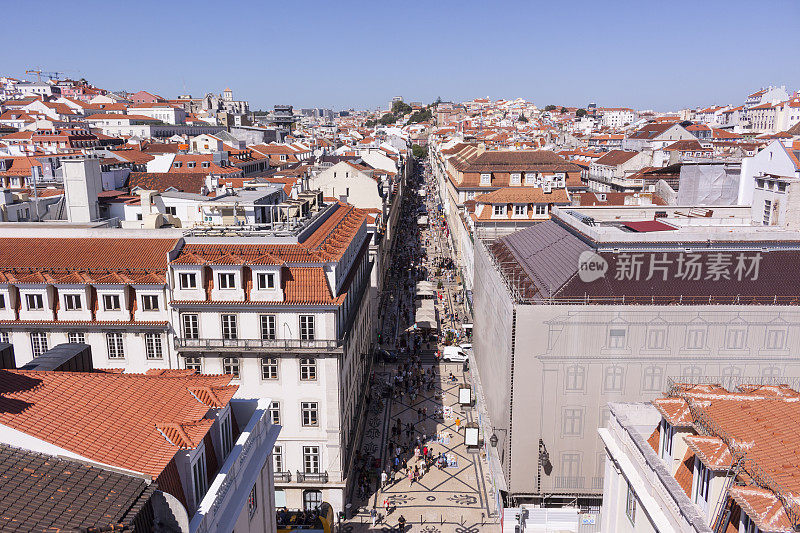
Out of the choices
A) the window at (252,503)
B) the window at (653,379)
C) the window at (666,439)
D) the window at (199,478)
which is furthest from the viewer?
the window at (653,379)

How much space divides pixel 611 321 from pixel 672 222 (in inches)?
543

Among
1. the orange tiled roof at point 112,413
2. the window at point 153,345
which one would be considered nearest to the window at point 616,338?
the orange tiled roof at point 112,413

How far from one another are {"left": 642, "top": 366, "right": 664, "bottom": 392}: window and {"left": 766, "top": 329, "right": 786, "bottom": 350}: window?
181 inches

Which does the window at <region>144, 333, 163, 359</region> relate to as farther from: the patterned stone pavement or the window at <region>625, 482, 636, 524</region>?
the window at <region>625, 482, 636, 524</region>

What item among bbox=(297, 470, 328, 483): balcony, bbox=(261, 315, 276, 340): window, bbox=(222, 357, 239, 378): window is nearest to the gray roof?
bbox=(261, 315, 276, 340): window

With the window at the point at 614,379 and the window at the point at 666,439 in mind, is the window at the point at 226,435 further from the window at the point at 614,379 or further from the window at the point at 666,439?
the window at the point at 614,379

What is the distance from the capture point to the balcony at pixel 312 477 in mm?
32281

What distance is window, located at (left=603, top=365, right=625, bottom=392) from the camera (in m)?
27.3

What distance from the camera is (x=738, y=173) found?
54062 millimetres

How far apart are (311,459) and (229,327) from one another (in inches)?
323

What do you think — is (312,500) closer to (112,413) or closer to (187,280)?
(187,280)

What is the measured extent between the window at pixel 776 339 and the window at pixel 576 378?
7922 mm

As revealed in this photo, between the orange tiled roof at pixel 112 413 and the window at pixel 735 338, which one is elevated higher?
the orange tiled roof at pixel 112 413

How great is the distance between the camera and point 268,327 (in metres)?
31.1
